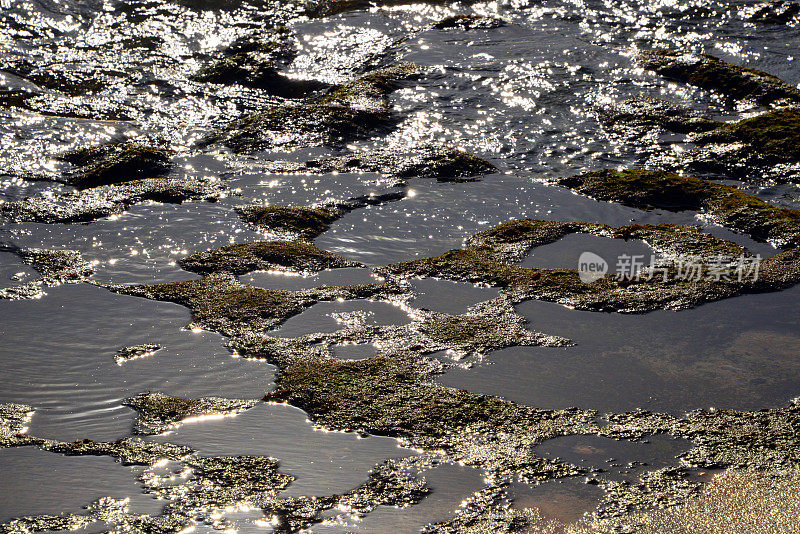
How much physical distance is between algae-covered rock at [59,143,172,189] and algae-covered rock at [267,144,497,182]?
1963 millimetres

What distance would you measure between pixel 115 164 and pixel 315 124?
12.6ft

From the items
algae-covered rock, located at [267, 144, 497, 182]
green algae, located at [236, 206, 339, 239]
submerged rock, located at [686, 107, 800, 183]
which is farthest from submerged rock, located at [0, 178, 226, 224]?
submerged rock, located at [686, 107, 800, 183]

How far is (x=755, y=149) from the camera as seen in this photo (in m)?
13.8

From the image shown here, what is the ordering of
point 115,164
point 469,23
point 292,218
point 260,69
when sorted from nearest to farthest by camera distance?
point 292,218
point 115,164
point 260,69
point 469,23

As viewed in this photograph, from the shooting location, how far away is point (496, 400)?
7.48m

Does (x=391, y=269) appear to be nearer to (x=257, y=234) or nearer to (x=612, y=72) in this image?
(x=257, y=234)

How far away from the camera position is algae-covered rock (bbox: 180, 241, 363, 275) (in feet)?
33.7

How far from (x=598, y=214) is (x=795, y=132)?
485cm

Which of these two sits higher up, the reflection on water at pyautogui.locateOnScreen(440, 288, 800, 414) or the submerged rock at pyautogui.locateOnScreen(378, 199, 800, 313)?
the submerged rock at pyautogui.locateOnScreen(378, 199, 800, 313)

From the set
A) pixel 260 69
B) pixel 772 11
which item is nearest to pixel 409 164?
pixel 260 69

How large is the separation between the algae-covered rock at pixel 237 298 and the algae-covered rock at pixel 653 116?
8.01m

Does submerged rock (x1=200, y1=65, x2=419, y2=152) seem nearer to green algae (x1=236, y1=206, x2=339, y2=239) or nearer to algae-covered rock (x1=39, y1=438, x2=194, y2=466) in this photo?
green algae (x1=236, y1=206, x2=339, y2=239)

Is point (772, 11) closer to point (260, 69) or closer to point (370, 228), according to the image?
point (260, 69)

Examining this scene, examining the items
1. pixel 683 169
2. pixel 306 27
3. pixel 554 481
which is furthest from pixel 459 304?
pixel 306 27
